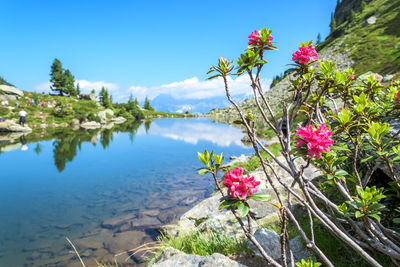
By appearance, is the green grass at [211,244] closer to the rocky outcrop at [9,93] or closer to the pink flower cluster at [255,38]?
the pink flower cluster at [255,38]

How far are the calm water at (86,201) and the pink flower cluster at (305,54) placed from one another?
7.15m

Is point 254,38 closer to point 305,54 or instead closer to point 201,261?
point 305,54

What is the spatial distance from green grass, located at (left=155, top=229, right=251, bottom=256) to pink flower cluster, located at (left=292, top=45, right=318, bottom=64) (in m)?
3.91

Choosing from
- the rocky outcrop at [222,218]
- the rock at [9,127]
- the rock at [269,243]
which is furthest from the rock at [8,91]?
the rock at [269,243]

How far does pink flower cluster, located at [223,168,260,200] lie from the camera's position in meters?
2.26

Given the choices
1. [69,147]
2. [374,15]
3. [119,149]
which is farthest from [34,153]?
[374,15]

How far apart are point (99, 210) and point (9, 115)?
4689cm

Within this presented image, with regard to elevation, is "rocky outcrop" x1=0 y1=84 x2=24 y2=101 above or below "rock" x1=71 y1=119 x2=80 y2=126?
above

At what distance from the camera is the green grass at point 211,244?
463 centimetres

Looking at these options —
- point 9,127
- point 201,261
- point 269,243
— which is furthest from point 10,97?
point 269,243

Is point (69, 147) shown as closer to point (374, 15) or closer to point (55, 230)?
point (55, 230)

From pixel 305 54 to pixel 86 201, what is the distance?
469 inches

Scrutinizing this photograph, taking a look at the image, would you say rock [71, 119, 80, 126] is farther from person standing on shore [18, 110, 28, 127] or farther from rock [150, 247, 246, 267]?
rock [150, 247, 246, 267]

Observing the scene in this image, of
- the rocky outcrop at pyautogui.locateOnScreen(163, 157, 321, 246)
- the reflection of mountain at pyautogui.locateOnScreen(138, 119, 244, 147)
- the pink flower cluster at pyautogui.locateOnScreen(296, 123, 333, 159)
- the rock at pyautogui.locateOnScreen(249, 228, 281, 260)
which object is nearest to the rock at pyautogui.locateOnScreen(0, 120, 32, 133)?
the reflection of mountain at pyautogui.locateOnScreen(138, 119, 244, 147)
